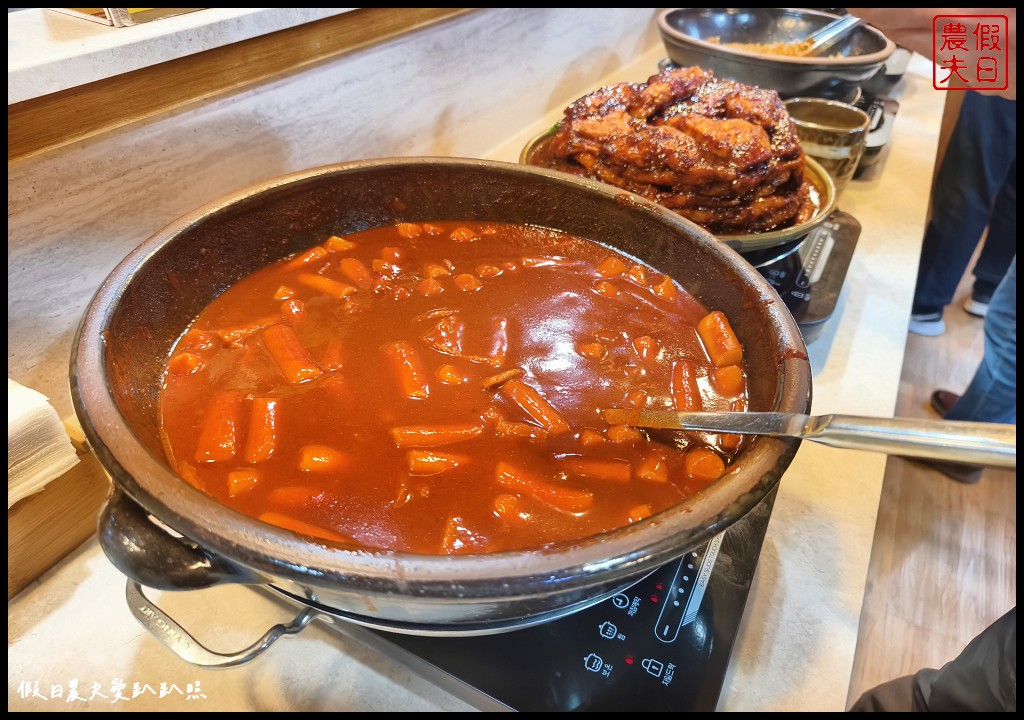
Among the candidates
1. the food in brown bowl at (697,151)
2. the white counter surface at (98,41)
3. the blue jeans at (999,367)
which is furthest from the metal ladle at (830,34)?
the white counter surface at (98,41)

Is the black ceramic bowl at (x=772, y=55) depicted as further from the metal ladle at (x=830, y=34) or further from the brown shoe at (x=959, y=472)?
the brown shoe at (x=959, y=472)

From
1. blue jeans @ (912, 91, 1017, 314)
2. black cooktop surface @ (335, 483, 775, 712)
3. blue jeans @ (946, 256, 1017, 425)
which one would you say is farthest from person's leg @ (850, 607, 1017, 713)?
blue jeans @ (912, 91, 1017, 314)

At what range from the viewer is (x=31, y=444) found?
42.7 inches

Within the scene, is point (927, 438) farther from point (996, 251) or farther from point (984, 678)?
point (996, 251)

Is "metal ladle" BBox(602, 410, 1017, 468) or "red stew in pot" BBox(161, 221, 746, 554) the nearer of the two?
"metal ladle" BBox(602, 410, 1017, 468)

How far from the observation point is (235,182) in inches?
64.8

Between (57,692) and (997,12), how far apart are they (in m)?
3.44

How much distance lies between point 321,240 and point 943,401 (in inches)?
129

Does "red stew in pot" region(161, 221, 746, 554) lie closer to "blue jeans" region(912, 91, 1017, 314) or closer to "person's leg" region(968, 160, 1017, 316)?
"blue jeans" region(912, 91, 1017, 314)

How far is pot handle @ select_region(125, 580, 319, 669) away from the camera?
2.88 ft

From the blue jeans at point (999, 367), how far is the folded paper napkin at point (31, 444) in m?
3.40

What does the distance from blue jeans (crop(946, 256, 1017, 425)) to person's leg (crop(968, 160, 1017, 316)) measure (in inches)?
50.8

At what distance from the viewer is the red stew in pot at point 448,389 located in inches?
36.4

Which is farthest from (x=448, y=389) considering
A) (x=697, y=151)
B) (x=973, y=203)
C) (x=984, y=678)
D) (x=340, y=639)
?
(x=973, y=203)
